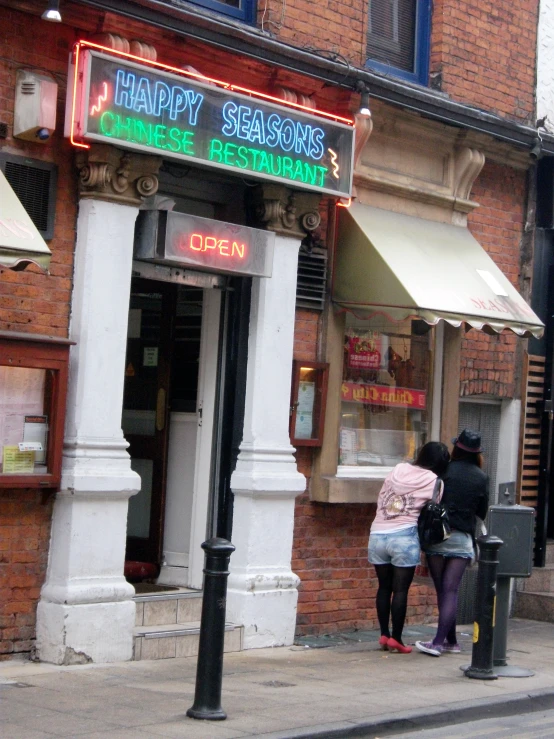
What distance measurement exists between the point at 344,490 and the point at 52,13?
461cm

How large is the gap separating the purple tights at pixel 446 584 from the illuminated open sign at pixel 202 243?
2607mm

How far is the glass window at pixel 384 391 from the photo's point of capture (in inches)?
440

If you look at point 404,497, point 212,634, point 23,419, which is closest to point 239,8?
point 23,419

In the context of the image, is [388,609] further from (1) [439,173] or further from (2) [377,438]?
(1) [439,173]

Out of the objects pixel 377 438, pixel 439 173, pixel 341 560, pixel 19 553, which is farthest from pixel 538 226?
pixel 19 553

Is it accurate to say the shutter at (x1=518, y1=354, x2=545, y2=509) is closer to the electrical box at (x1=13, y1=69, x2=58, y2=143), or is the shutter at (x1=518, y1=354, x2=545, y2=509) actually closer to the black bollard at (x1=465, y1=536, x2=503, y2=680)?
the black bollard at (x1=465, y1=536, x2=503, y2=680)

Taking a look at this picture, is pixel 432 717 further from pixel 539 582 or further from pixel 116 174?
pixel 539 582

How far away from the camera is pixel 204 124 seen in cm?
928

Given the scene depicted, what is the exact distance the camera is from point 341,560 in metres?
11.0

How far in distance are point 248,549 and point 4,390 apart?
8.38 ft

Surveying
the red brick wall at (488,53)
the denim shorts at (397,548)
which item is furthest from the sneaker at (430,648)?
the red brick wall at (488,53)

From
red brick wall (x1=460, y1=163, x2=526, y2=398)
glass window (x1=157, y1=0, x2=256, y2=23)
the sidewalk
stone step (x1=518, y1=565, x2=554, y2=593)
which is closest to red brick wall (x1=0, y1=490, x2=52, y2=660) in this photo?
the sidewalk

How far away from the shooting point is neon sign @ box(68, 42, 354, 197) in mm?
8555

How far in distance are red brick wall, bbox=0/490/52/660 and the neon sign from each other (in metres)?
2.45
